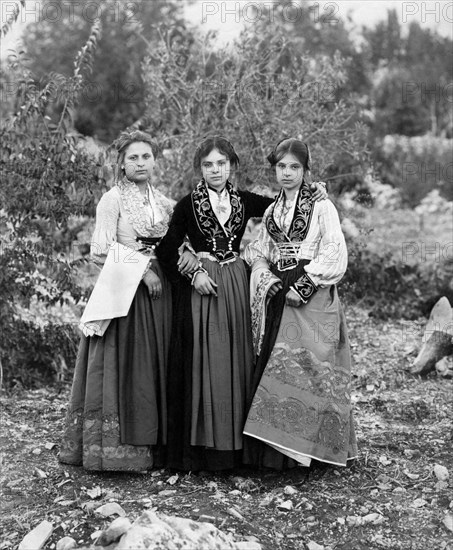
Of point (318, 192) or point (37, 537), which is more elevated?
point (318, 192)

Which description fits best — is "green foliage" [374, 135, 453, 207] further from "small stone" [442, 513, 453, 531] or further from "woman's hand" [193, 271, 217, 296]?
"small stone" [442, 513, 453, 531]

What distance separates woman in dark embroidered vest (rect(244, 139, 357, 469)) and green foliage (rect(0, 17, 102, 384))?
1.82 metres

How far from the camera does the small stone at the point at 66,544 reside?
3.07 meters

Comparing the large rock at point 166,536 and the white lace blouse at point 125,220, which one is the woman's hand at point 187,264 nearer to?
the white lace blouse at point 125,220

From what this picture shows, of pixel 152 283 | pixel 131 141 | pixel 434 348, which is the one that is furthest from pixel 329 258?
pixel 434 348

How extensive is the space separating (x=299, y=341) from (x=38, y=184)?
2.26 metres

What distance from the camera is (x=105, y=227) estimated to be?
3787 millimetres

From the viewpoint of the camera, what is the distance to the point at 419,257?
8.43m

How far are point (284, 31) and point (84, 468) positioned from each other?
4.95 metres

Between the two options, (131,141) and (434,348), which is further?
(434,348)

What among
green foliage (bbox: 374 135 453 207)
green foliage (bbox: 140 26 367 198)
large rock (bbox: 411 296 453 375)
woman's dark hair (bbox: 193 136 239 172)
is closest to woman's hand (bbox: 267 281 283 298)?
woman's dark hair (bbox: 193 136 239 172)

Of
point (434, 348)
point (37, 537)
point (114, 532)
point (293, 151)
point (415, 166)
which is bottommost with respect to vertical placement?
point (37, 537)

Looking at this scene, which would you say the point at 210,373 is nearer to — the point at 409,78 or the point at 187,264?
the point at 187,264

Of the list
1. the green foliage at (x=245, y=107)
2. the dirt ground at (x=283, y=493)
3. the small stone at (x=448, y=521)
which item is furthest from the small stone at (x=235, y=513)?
the green foliage at (x=245, y=107)
